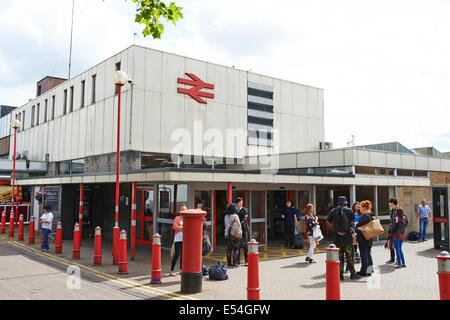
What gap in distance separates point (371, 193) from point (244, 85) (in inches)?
399

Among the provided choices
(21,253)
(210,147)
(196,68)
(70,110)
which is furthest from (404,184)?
(70,110)

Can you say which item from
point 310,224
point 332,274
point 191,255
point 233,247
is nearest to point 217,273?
point 191,255

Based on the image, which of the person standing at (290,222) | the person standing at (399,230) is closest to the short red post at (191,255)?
the person standing at (399,230)

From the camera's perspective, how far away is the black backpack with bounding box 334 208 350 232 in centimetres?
860

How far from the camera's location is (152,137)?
18.1 meters

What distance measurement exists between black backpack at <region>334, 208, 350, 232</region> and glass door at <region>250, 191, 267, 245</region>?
19.2ft

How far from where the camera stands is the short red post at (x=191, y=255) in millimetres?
7500

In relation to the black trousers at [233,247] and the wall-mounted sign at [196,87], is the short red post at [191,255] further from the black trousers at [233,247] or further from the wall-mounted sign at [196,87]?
the wall-mounted sign at [196,87]

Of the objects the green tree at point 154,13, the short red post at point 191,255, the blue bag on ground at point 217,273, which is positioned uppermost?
the green tree at point 154,13

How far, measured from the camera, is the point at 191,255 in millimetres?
7535

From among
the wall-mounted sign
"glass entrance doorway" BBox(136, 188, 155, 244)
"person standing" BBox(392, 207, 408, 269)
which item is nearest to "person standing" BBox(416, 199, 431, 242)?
"person standing" BBox(392, 207, 408, 269)

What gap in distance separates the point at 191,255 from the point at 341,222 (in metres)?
3.67

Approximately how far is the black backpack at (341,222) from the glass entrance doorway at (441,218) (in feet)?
22.8

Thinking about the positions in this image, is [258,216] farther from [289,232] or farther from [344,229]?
[344,229]
